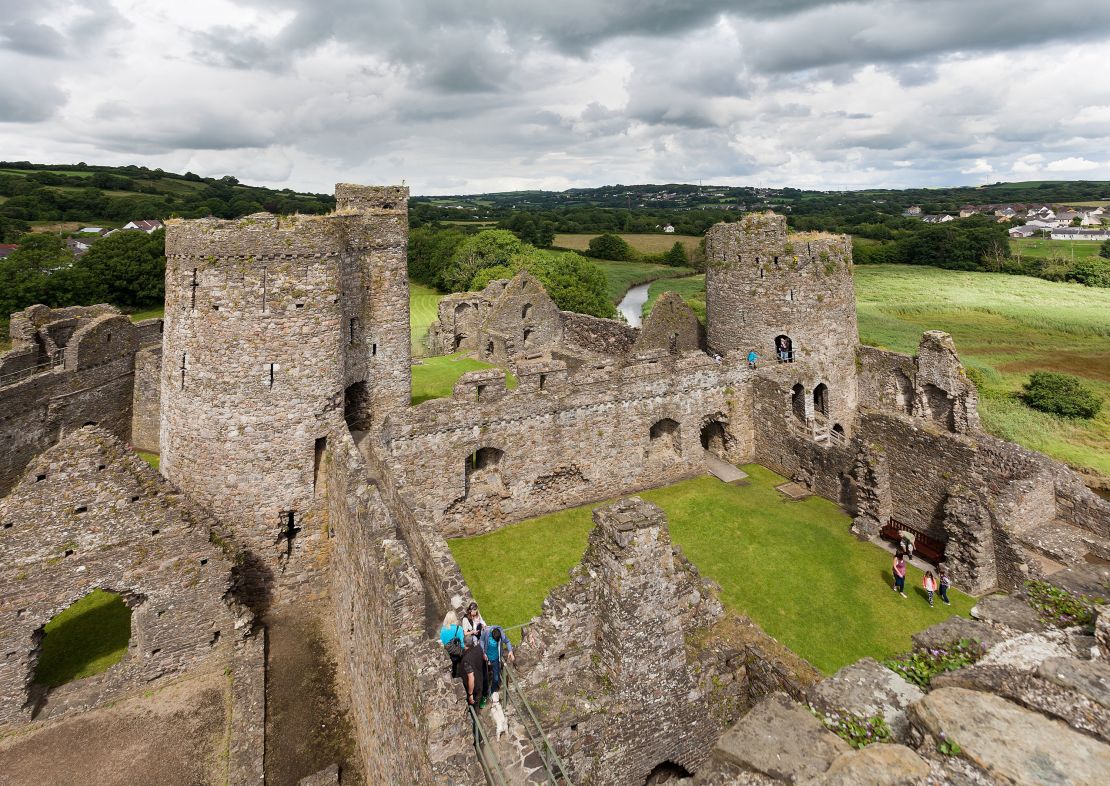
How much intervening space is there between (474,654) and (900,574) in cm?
1237

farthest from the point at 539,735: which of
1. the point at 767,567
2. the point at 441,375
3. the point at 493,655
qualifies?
the point at 441,375

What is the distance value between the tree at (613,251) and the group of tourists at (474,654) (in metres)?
101

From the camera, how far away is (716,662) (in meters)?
8.46

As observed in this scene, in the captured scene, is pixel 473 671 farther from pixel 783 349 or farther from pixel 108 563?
pixel 783 349

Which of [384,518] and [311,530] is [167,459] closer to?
[311,530]

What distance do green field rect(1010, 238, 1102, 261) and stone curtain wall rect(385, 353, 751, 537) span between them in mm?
75605

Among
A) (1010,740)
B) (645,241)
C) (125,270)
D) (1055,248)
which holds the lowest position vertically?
(1010,740)

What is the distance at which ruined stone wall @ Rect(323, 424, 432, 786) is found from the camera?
681 centimetres

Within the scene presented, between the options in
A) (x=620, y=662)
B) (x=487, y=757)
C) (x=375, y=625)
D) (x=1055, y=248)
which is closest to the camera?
Answer: (x=487, y=757)

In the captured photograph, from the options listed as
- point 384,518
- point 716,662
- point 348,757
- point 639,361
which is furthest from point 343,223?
point 716,662

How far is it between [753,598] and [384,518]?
965 centimetres

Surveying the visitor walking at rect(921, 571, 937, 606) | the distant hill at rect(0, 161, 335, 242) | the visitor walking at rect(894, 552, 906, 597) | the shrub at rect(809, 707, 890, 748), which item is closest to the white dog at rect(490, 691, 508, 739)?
the shrub at rect(809, 707, 890, 748)

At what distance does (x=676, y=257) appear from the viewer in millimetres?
100000

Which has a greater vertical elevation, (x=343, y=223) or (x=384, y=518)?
(x=343, y=223)
